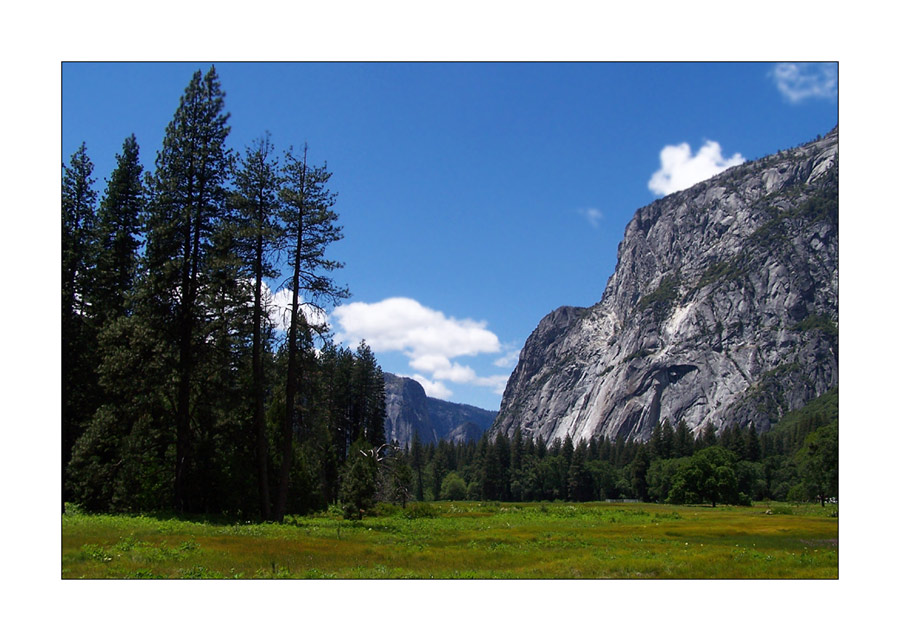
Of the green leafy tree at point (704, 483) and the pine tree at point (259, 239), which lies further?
the green leafy tree at point (704, 483)

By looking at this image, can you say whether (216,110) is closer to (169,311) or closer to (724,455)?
(169,311)

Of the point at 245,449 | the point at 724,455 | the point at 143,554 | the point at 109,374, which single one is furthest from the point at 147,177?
the point at 724,455

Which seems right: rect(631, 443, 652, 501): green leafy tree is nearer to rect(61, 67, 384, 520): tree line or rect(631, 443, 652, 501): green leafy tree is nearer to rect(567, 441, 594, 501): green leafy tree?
rect(567, 441, 594, 501): green leafy tree

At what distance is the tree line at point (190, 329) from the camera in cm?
2441

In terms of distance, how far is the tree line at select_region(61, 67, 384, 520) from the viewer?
80.1ft

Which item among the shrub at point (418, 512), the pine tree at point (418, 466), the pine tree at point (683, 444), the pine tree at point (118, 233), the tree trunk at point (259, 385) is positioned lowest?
the pine tree at point (418, 466)

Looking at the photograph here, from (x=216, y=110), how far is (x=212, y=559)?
55.9ft

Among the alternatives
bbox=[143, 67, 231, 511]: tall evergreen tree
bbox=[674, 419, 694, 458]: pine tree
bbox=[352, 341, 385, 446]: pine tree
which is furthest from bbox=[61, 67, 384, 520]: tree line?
bbox=[674, 419, 694, 458]: pine tree

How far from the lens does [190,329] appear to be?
988 inches

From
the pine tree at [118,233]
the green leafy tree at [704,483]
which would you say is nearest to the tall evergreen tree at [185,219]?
the pine tree at [118,233]

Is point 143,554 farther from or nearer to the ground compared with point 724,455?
farther from the ground

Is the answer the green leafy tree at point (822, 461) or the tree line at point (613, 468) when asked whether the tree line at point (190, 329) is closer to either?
the green leafy tree at point (822, 461)

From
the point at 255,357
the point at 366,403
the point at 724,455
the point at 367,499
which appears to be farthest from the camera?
the point at 724,455
